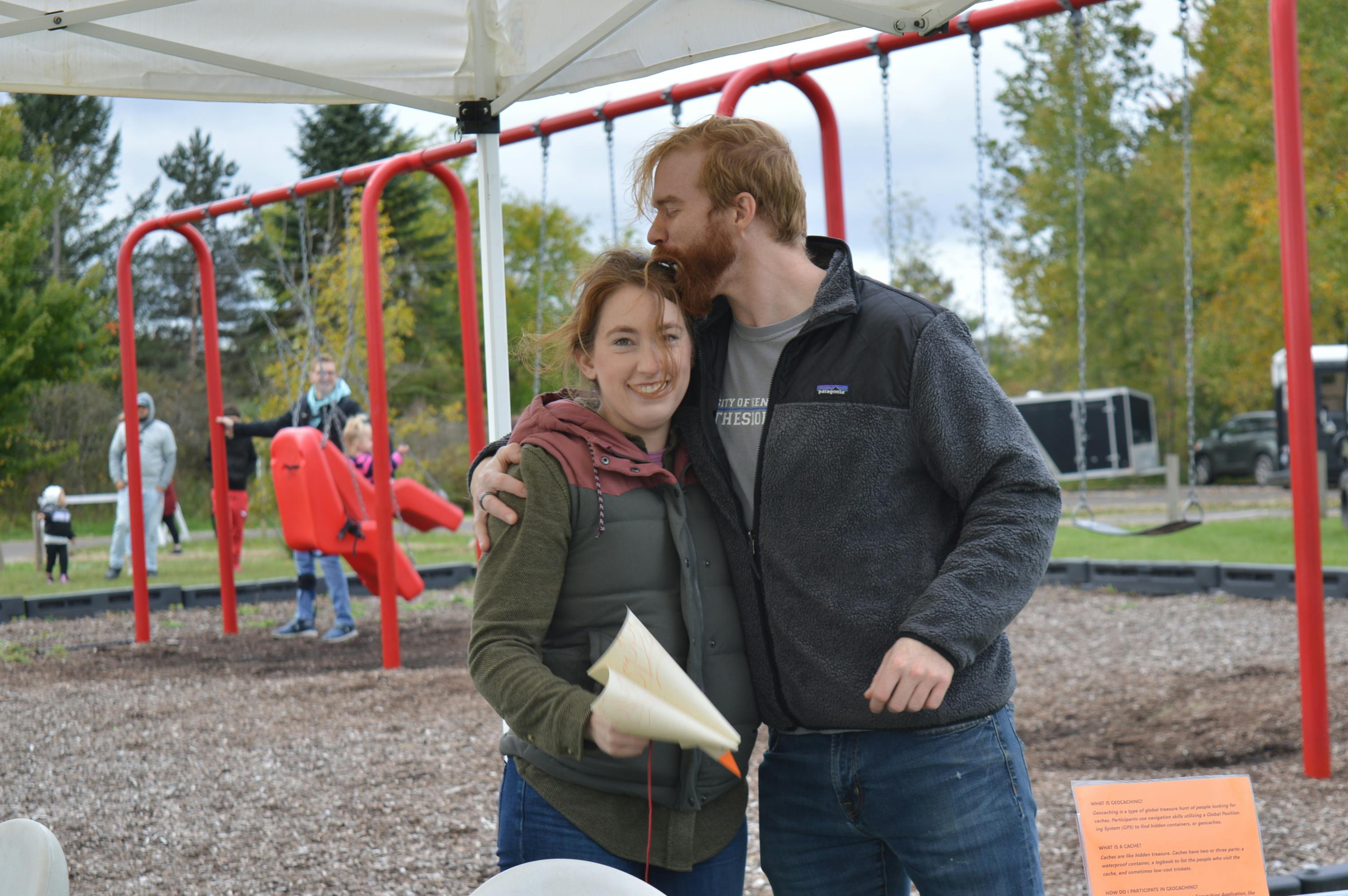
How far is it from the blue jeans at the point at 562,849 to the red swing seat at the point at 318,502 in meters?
4.99

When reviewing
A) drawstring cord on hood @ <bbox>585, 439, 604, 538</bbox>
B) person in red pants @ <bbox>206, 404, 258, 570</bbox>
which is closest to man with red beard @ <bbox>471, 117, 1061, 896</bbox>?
drawstring cord on hood @ <bbox>585, 439, 604, 538</bbox>

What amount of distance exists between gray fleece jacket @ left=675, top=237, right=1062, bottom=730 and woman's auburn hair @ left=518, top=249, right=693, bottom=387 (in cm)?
20

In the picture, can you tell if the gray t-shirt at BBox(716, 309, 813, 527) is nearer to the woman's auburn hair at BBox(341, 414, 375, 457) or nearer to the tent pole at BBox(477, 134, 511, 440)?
the tent pole at BBox(477, 134, 511, 440)

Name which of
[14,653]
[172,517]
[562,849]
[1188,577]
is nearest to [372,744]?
[562,849]

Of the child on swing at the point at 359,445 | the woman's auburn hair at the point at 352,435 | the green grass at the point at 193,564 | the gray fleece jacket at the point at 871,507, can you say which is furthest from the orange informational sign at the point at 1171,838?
the green grass at the point at 193,564

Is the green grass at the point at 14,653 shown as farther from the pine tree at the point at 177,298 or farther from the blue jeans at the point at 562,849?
the pine tree at the point at 177,298

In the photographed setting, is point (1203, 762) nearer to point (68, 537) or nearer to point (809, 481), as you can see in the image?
point (809, 481)

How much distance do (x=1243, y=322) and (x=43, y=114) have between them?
102 feet

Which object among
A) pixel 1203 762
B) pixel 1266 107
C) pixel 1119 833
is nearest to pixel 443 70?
pixel 1119 833

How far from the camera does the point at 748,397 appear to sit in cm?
177

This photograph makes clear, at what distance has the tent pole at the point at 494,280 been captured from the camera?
299 centimetres

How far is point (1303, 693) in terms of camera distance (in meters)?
3.89

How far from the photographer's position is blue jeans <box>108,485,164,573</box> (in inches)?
424

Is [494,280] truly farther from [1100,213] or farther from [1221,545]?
[1100,213]
